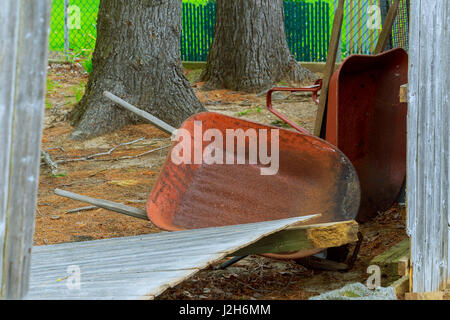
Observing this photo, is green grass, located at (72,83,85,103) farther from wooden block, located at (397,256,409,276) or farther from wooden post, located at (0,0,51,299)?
wooden post, located at (0,0,51,299)

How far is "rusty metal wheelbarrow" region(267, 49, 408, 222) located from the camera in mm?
4758

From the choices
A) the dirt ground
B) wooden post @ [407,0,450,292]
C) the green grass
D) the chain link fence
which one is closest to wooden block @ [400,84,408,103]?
wooden post @ [407,0,450,292]

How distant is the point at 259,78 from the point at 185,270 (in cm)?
744

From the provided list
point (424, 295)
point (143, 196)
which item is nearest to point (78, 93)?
point (143, 196)

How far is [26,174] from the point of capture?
5.21ft

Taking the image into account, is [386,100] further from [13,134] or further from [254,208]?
[13,134]

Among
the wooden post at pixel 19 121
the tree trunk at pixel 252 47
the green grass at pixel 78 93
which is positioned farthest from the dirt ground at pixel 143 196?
the wooden post at pixel 19 121

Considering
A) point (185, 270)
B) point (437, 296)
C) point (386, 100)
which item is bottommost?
point (437, 296)

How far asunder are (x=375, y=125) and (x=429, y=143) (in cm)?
170

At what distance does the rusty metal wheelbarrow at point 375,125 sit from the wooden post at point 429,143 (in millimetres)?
1497
